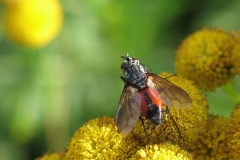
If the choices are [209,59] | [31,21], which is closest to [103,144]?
[209,59]

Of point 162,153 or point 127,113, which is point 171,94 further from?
point 162,153

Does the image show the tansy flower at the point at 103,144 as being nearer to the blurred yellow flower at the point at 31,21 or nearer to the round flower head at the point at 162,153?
the round flower head at the point at 162,153

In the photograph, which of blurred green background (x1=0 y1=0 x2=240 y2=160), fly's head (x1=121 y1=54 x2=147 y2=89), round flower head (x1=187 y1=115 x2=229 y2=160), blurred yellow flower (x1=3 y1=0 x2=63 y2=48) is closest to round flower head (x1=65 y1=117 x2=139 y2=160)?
fly's head (x1=121 y1=54 x2=147 y2=89)

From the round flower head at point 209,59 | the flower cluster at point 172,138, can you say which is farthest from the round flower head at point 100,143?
the round flower head at point 209,59

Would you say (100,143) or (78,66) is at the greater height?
(78,66)

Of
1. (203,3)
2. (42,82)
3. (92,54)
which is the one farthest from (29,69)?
(203,3)

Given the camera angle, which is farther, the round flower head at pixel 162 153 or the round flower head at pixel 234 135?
the round flower head at pixel 234 135

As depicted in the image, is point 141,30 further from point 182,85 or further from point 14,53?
point 182,85
